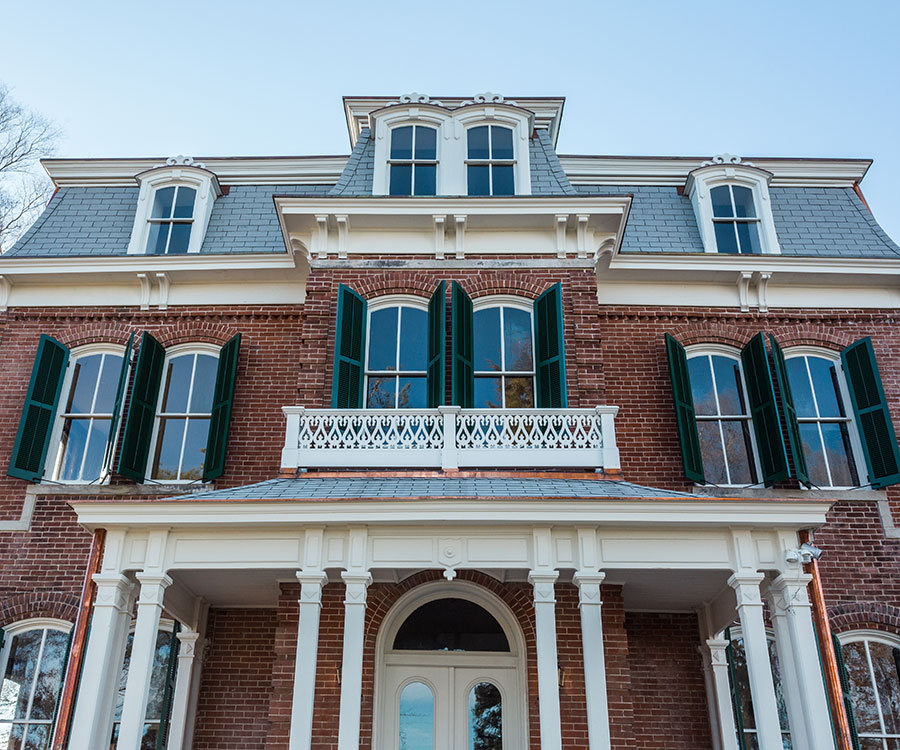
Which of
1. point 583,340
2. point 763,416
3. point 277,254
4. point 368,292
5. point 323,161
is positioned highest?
point 323,161

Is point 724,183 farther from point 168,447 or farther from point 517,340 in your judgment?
point 168,447

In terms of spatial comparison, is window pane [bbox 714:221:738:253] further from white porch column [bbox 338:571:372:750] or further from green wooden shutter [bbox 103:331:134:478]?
green wooden shutter [bbox 103:331:134:478]

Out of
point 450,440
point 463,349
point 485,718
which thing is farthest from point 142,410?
point 485,718

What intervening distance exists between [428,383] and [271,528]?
3586mm

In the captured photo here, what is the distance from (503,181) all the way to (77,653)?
9.18m

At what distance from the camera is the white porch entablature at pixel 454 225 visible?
12305mm

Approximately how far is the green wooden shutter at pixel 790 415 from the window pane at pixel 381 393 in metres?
5.76

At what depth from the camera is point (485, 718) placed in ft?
32.5

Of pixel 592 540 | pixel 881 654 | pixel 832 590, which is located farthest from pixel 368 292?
pixel 881 654

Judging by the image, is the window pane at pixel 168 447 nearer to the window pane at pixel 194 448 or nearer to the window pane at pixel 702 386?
the window pane at pixel 194 448

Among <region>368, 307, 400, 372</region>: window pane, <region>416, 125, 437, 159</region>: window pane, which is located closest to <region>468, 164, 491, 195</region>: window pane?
<region>416, 125, 437, 159</region>: window pane

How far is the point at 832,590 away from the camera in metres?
11.1

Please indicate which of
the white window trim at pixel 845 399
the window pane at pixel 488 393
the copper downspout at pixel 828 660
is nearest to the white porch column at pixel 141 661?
the window pane at pixel 488 393

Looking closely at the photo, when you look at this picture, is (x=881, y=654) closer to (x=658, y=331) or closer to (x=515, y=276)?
(x=658, y=331)
